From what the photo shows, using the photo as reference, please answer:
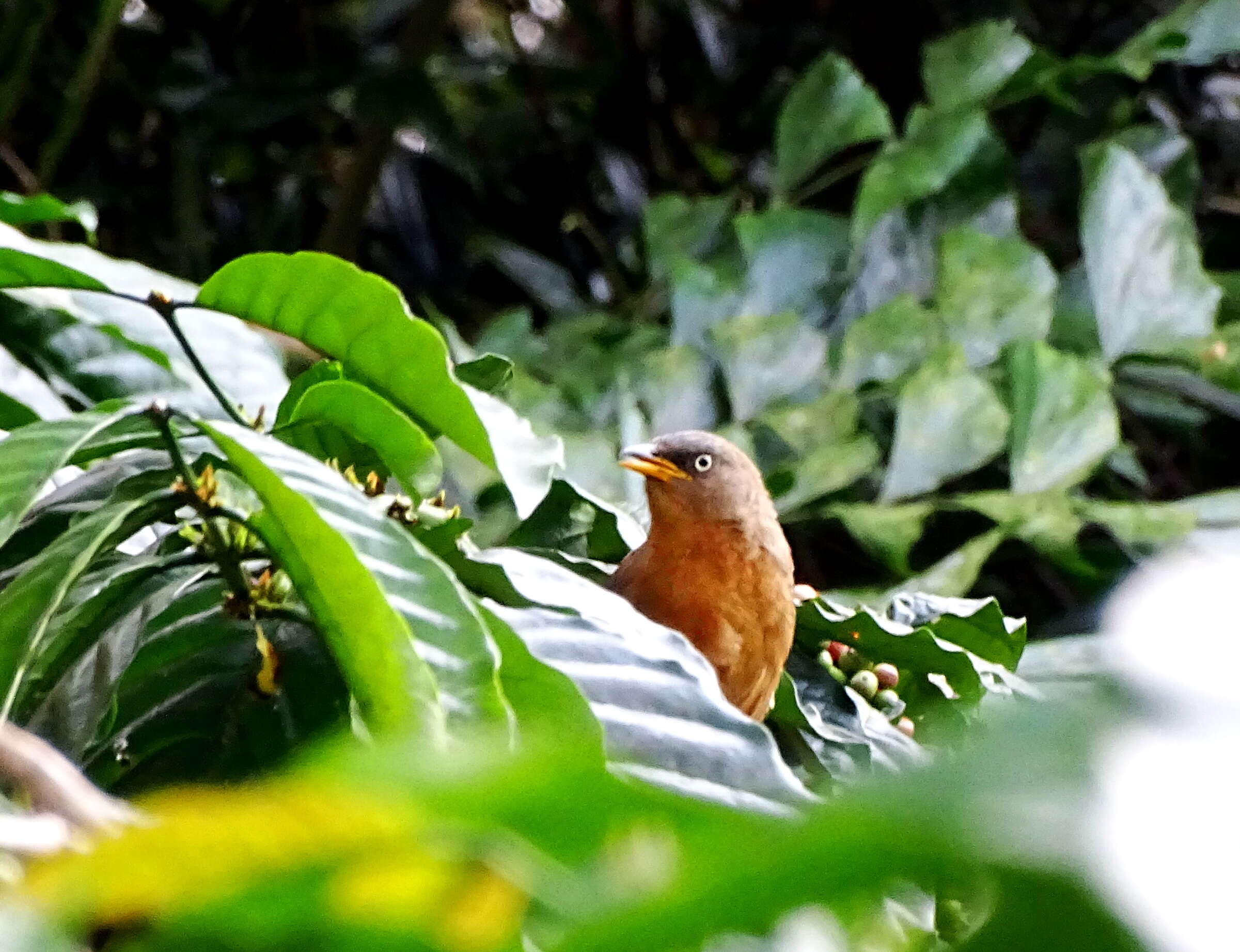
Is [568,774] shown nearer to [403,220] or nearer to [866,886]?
[866,886]

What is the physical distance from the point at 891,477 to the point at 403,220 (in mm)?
1193

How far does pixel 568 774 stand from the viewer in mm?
196

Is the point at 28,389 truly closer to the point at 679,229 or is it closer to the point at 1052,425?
the point at 1052,425

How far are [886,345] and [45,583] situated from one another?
4.34 feet

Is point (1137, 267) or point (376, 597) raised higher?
point (376, 597)

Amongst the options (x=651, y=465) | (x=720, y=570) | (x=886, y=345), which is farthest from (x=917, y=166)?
(x=720, y=570)

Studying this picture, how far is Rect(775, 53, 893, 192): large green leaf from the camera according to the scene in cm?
188

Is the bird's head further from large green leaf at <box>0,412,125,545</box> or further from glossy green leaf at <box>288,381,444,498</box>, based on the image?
large green leaf at <box>0,412,125,545</box>

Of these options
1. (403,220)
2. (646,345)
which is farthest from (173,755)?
(403,220)

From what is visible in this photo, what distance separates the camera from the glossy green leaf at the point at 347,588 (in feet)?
1.45

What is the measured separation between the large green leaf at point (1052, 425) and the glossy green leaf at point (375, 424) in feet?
3.55

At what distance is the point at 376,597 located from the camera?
45 cm

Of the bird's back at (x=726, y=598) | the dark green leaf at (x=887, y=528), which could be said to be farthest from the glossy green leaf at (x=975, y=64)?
the bird's back at (x=726, y=598)

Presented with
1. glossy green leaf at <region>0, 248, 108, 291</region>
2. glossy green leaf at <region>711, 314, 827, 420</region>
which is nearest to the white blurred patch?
glossy green leaf at <region>0, 248, 108, 291</region>
